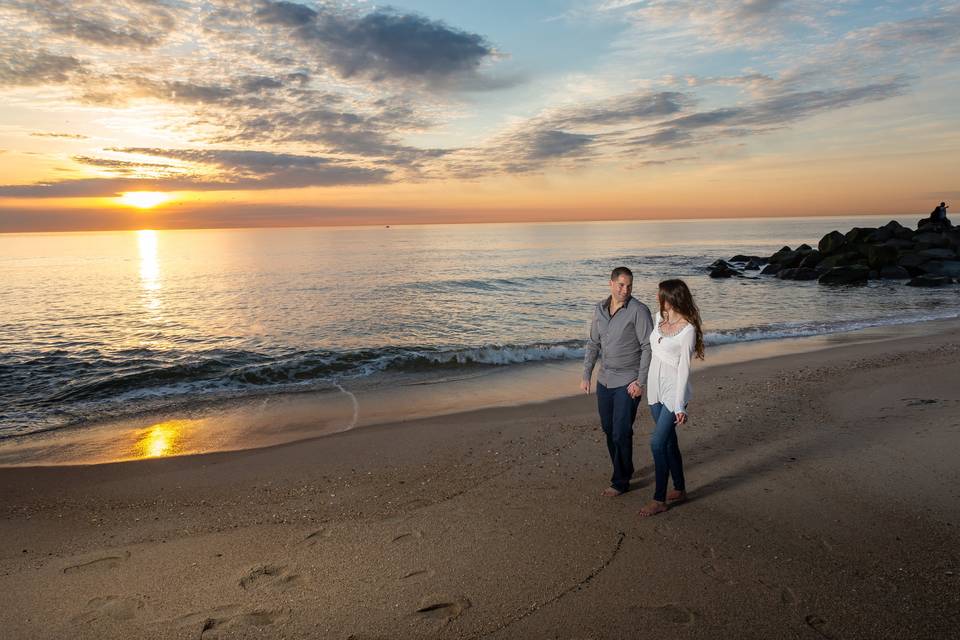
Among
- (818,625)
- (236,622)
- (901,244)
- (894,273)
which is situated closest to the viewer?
(818,625)

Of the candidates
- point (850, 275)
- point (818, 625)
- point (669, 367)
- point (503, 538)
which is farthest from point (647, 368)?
point (850, 275)

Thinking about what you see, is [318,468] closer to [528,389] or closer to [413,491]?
[413,491]

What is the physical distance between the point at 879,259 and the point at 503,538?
39.5m

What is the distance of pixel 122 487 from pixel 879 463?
877cm

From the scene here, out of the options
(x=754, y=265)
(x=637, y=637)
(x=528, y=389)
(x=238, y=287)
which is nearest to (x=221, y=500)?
(x=637, y=637)

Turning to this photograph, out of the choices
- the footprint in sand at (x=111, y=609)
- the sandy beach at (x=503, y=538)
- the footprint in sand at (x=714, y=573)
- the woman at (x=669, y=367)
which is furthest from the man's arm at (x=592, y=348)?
the footprint in sand at (x=111, y=609)

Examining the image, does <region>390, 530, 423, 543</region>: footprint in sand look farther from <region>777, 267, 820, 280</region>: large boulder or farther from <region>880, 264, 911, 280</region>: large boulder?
<region>880, 264, 911, 280</region>: large boulder

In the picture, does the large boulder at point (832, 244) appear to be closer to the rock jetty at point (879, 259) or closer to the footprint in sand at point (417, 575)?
the rock jetty at point (879, 259)

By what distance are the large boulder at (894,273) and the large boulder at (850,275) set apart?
6.38ft

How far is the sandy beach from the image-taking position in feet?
12.5

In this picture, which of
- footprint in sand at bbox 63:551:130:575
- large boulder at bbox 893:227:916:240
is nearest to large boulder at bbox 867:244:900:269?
large boulder at bbox 893:227:916:240

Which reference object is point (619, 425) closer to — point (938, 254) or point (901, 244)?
point (938, 254)

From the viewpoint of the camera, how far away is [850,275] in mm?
32938

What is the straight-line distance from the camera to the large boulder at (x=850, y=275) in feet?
108
